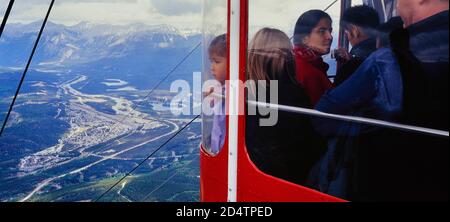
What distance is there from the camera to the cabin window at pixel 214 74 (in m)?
1.99

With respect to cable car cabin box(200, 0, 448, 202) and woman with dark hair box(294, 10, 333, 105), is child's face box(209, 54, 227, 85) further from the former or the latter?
woman with dark hair box(294, 10, 333, 105)

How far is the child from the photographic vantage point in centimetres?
200

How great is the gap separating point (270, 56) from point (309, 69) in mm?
181

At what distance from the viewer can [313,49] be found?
174cm

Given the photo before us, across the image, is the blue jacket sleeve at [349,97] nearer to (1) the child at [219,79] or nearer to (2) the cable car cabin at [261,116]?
(2) the cable car cabin at [261,116]

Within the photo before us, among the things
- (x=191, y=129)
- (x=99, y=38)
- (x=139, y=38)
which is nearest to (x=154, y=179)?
(x=191, y=129)

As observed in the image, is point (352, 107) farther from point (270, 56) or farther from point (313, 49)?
point (270, 56)

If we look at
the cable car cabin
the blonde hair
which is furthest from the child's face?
the blonde hair

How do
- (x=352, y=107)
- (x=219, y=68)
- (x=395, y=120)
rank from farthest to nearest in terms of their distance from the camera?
(x=219, y=68), (x=352, y=107), (x=395, y=120)

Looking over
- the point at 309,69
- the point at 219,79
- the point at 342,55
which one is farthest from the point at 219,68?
the point at 342,55

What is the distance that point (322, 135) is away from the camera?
1.65m

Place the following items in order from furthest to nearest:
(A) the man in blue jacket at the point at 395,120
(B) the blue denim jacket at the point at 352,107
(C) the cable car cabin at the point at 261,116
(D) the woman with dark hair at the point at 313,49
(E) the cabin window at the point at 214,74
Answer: (E) the cabin window at the point at 214,74, (D) the woman with dark hair at the point at 313,49, (C) the cable car cabin at the point at 261,116, (B) the blue denim jacket at the point at 352,107, (A) the man in blue jacket at the point at 395,120

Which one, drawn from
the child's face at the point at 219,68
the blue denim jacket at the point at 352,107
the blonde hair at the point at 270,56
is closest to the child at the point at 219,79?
the child's face at the point at 219,68

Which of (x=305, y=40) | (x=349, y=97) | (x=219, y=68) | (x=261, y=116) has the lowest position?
(x=261, y=116)
